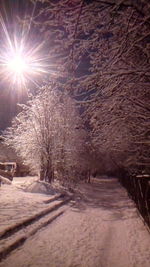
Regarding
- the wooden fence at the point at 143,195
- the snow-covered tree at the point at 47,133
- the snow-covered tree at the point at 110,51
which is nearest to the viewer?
the snow-covered tree at the point at 110,51

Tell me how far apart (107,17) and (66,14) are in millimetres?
861

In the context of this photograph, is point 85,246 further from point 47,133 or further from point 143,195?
point 47,133

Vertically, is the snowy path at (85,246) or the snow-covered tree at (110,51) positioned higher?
the snow-covered tree at (110,51)

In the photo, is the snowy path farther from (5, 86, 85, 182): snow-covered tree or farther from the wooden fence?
(5, 86, 85, 182): snow-covered tree

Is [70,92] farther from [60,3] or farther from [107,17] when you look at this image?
[60,3]

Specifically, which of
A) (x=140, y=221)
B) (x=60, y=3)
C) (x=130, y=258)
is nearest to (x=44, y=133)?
(x=140, y=221)

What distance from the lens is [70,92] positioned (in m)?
6.43

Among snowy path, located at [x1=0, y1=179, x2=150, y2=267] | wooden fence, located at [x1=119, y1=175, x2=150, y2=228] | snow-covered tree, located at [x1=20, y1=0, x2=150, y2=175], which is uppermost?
snow-covered tree, located at [x1=20, y1=0, x2=150, y2=175]

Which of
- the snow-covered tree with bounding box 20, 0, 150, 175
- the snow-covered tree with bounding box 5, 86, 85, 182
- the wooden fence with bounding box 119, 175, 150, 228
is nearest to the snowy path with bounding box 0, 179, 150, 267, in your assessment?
the wooden fence with bounding box 119, 175, 150, 228

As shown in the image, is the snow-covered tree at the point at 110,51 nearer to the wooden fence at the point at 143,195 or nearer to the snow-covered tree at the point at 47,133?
the wooden fence at the point at 143,195

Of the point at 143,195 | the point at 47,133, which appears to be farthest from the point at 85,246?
the point at 47,133

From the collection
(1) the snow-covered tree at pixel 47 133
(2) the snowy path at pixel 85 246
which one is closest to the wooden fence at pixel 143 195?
(2) the snowy path at pixel 85 246

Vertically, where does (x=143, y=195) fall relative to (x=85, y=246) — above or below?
above

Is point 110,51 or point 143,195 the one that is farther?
point 143,195
